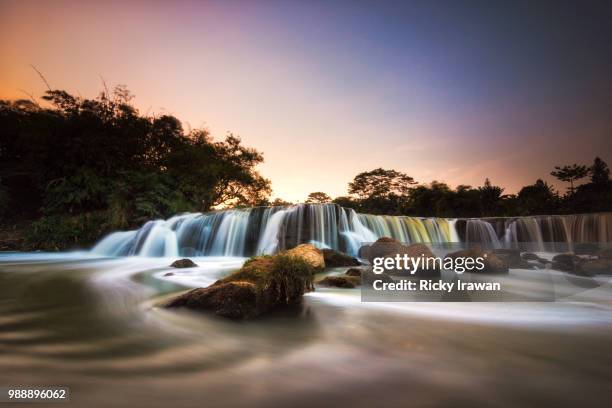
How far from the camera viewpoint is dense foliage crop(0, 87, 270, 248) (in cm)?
1730

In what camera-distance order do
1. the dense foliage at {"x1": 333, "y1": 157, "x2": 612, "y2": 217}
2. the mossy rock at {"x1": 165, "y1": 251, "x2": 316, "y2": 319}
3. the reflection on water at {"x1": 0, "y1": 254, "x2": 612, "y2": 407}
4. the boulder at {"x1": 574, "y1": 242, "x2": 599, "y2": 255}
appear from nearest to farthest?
the reflection on water at {"x1": 0, "y1": 254, "x2": 612, "y2": 407}, the mossy rock at {"x1": 165, "y1": 251, "x2": 316, "y2": 319}, the boulder at {"x1": 574, "y1": 242, "x2": 599, "y2": 255}, the dense foliage at {"x1": 333, "y1": 157, "x2": 612, "y2": 217}

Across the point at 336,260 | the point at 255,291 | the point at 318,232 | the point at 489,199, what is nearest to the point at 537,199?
the point at 489,199

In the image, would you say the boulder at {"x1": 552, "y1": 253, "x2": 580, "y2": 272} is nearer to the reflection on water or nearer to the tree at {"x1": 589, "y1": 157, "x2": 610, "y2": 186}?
Answer: the reflection on water

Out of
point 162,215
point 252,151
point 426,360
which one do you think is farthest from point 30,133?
point 426,360

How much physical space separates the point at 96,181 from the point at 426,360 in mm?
21500

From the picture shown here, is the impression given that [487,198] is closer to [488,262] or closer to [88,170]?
[488,262]

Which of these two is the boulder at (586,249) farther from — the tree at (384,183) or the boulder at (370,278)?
the tree at (384,183)

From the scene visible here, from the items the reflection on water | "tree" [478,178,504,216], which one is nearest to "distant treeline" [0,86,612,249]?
"tree" [478,178,504,216]

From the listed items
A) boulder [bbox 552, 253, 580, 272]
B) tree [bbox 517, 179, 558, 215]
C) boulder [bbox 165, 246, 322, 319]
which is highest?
tree [bbox 517, 179, 558, 215]

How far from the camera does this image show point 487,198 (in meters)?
36.8

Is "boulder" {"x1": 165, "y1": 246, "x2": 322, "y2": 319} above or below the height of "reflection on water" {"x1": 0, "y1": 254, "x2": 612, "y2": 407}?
above

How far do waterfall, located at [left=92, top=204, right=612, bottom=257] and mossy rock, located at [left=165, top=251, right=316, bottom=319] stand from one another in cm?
790

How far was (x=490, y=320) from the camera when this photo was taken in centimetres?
378

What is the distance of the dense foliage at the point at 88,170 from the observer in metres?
17.3
